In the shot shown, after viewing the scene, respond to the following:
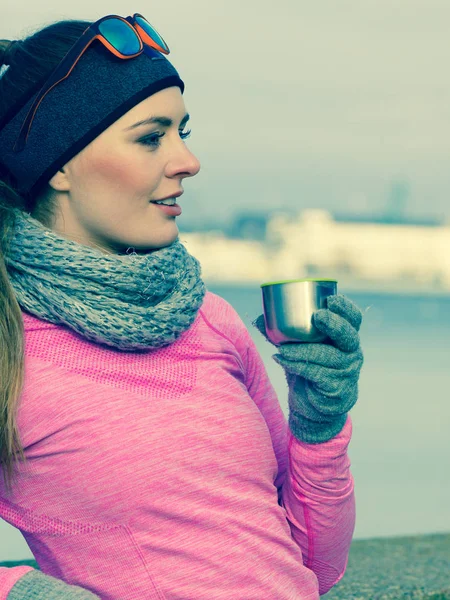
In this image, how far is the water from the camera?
14.0 ft

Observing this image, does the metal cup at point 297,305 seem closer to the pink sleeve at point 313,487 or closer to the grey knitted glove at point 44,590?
the pink sleeve at point 313,487

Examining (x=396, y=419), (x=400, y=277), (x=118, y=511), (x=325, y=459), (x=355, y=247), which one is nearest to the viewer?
(x=118, y=511)

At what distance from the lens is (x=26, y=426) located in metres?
1.65

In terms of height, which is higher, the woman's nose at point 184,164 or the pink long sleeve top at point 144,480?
the woman's nose at point 184,164

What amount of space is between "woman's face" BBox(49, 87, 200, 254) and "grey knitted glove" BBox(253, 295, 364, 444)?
0.31m

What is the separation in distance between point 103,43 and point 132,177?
285 millimetres

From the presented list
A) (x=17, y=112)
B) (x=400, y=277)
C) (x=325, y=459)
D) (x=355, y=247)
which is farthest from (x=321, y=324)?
(x=400, y=277)

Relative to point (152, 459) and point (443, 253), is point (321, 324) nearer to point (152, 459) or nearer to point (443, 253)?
point (152, 459)

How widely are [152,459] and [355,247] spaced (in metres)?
38.6

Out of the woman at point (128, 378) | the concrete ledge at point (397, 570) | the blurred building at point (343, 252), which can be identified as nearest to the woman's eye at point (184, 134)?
the woman at point (128, 378)

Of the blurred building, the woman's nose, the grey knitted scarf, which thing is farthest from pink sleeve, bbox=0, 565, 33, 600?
the blurred building

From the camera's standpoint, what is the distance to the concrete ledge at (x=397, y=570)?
94.5 inches

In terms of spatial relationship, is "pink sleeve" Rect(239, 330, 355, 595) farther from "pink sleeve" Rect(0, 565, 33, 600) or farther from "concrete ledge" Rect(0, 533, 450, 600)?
"pink sleeve" Rect(0, 565, 33, 600)

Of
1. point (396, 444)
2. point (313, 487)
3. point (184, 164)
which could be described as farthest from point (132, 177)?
point (396, 444)
